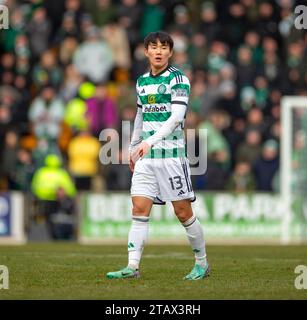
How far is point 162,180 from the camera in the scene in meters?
12.2

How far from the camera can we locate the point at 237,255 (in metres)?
17.4

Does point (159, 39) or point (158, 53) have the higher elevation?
point (159, 39)

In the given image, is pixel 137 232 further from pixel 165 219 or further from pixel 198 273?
pixel 165 219

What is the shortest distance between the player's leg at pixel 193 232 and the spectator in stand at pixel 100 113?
12.5 metres

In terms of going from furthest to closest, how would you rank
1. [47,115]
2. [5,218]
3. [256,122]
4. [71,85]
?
[71,85]
[47,115]
[256,122]
[5,218]

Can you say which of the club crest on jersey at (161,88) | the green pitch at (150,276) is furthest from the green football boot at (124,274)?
the club crest on jersey at (161,88)

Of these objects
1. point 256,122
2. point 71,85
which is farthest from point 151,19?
point 256,122

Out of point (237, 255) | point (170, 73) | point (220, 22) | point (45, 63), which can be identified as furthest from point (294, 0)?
point (170, 73)

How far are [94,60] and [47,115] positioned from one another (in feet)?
6.61

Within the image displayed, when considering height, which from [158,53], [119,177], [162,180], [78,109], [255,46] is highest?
[255,46]

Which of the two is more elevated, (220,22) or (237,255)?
(220,22)
